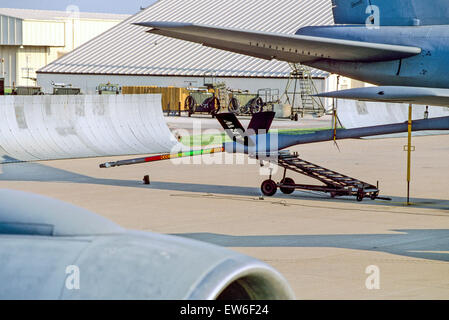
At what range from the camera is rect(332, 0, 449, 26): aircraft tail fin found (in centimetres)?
1917

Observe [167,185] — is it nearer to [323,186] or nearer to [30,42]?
[323,186]

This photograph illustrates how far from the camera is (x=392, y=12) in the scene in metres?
19.6

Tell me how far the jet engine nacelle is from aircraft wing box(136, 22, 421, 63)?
43.9 feet

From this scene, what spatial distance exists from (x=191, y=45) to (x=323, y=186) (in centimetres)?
6026

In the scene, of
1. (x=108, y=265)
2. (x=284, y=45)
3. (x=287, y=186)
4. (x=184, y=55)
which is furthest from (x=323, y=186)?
(x=184, y=55)

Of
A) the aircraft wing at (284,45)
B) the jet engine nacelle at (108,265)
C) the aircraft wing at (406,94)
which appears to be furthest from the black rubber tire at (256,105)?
the jet engine nacelle at (108,265)

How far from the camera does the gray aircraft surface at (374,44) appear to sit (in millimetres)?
17781

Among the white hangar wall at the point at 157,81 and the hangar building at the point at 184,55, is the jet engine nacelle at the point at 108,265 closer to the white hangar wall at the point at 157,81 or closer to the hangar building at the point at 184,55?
the white hangar wall at the point at 157,81

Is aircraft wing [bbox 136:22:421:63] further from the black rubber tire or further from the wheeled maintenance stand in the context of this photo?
the black rubber tire

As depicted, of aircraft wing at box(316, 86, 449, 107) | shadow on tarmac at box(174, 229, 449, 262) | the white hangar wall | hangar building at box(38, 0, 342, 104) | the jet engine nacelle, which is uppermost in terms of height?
hangar building at box(38, 0, 342, 104)

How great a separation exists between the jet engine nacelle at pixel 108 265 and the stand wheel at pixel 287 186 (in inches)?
660

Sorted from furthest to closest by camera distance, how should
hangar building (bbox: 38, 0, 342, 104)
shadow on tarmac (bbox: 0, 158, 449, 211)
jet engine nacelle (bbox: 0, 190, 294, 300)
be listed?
1. hangar building (bbox: 38, 0, 342, 104)
2. shadow on tarmac (bbox: 0, 158, 449, 211)
3. jet engine nacelle (bbox: 0, 190, 294, 300)

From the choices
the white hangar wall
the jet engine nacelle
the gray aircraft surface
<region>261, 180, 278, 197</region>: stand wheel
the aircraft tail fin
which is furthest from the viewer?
the white hangar wall

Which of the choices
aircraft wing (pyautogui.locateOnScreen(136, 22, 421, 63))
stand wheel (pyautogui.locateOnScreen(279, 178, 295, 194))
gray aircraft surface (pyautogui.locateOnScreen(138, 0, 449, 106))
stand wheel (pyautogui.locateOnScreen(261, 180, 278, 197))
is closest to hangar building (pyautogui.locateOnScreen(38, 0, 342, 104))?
stand wheel (pyautogui.locateOnScreen(279, 178, 295, 194))
